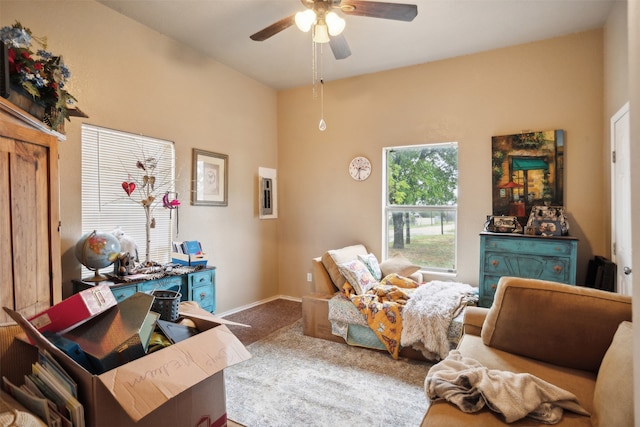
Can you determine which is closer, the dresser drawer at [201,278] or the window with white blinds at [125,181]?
the window with white blinds at [125,181]

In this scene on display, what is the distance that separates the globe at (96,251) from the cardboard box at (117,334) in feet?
6.67

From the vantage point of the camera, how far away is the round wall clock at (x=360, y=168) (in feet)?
13.9

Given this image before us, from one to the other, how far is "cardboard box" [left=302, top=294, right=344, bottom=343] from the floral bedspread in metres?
0.26

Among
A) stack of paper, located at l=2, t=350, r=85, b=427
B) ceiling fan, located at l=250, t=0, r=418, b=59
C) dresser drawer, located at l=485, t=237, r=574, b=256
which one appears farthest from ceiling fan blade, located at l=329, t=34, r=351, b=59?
stack of paper, located at l=2, t=350, r=85, b=427

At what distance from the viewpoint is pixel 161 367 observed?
2.10 feet

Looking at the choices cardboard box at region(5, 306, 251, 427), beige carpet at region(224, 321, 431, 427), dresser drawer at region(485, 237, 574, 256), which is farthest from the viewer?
dresser drawer at region(485, 237, 574, 256)

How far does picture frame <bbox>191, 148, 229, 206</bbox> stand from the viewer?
3.63m

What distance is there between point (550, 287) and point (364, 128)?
2986mm

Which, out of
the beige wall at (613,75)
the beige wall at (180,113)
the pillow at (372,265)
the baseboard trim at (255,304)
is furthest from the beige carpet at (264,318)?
the beige wall at (613,75)

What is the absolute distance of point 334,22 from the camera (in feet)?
7.29

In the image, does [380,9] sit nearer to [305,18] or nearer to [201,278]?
[305,18]

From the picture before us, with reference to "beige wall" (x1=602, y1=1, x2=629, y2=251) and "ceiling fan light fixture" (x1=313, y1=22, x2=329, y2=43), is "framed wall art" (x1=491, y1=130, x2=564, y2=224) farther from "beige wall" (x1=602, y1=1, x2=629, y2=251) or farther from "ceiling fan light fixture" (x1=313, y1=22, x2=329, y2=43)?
"ceiling fan light fixture" (x1=313, y1=22, x2=329, y2=43)

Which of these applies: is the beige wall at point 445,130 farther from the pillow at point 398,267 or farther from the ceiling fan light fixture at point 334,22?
the ceiling fan light fixture at point 334,22

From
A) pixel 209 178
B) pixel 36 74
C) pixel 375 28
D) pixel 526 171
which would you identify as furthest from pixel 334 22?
pixel 526 171
